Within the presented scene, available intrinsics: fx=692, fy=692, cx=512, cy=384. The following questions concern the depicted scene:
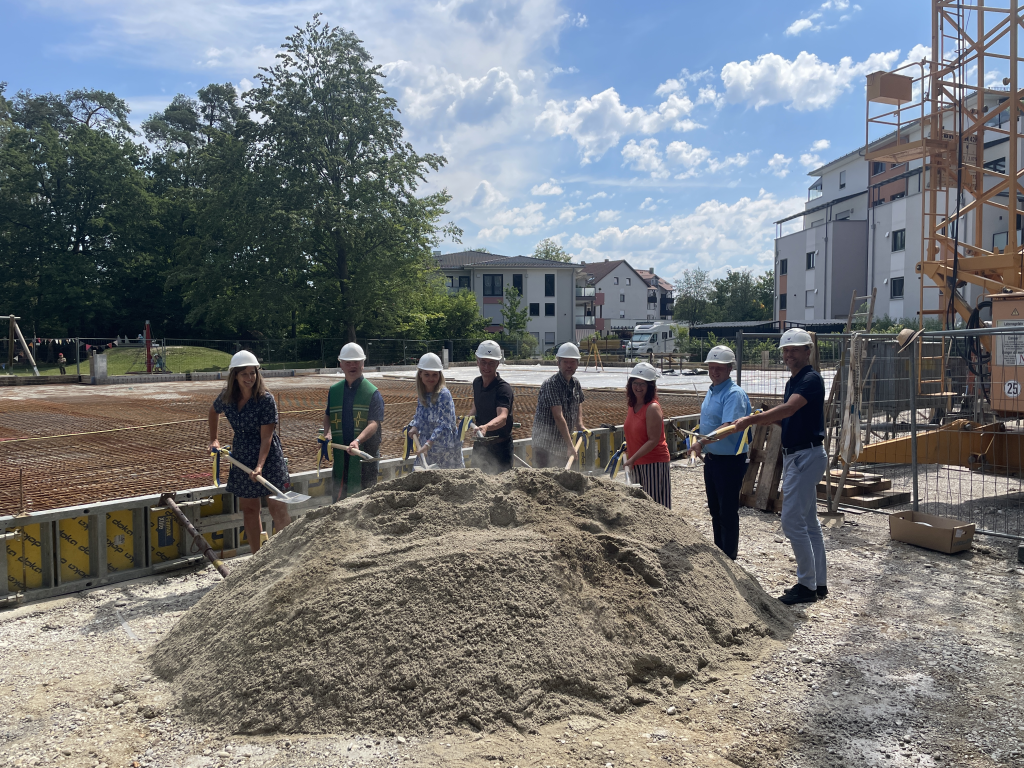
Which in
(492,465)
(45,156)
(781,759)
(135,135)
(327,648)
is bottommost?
(781,759)

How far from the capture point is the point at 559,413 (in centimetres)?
548

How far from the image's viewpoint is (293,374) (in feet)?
94.8

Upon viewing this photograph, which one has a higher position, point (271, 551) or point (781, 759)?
point (271, 551)

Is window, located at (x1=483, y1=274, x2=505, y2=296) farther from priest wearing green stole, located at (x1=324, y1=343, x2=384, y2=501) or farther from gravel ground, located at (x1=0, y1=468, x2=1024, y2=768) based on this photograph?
gravel ground, located at (x1=0, y1=468, x2=1024, y2=768)

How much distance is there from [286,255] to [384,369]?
298 inches

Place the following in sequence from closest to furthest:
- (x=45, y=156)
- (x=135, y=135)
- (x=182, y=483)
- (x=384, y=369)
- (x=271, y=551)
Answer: (x=271, y=551), (x=182, y=483), (x=384, y=369), (x=45, y=156), (x=135, y=135)

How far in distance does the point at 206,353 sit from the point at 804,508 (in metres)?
29.0

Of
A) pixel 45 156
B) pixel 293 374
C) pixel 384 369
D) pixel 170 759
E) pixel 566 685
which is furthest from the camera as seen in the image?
pixel 45 156

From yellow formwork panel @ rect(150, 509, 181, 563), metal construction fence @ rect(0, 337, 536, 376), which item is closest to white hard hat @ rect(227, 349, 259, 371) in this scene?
yellow formwork panel @ rect(150, 509, 181, 563)

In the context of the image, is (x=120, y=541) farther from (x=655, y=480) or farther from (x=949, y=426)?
(x=949, y=426)

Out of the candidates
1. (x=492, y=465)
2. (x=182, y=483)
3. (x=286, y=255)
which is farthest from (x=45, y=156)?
(x=492, y=465)

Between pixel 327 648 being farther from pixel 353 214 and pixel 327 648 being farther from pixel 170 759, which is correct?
pixel 353 214

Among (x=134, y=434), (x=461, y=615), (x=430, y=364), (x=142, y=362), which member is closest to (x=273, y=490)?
(x=430, y=364)

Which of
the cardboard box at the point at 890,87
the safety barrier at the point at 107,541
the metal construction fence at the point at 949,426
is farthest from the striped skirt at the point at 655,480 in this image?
the cardboard box at the point at 890,87
